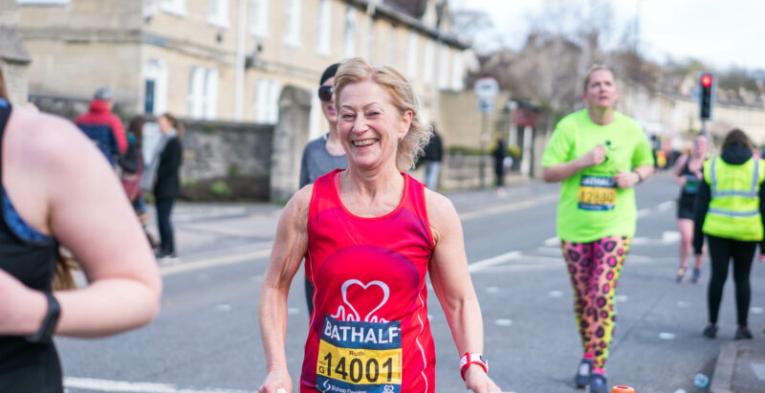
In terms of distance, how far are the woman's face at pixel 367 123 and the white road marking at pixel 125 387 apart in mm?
3655

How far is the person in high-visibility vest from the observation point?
9.23m

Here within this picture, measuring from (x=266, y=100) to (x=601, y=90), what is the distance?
2555cm

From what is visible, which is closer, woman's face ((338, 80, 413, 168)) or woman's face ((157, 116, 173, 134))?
woman's face ((338, 80, 413, 168))

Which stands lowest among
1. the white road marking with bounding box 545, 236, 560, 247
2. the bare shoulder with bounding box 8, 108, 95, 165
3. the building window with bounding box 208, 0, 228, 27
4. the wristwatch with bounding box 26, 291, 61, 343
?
the white road marking with bounding box 545, 236, 560, 247

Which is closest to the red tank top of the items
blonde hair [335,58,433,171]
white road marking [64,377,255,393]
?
blonde hair [335,58,433,171]

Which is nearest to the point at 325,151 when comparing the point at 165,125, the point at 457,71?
the point at 165,125

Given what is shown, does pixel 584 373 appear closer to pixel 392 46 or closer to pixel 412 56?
pixel 392 46

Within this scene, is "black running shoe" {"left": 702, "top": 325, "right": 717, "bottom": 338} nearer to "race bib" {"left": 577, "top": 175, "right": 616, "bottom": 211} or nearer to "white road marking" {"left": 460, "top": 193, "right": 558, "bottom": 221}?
"race bib" {"left": 577, "top": 175, "right": 616, "bottom": 211}

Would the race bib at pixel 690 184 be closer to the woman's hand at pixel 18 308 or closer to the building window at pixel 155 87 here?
the woman's hand at pixel 18 308

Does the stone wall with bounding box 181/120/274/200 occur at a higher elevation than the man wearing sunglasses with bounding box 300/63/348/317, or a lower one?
lower

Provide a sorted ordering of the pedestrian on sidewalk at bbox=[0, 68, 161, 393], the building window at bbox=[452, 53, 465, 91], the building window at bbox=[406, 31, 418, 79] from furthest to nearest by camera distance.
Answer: the building window at bbox=[452, 53, 465, 91] → the building window at bbox=[406, 31, 418, 79] → the pedestrian on sidewalk at bbox=[0, 68, 161, 393]

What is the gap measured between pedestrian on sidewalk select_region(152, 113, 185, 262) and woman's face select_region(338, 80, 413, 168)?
10.5 m

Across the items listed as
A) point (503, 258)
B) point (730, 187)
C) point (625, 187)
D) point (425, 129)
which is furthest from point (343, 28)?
point (425, 129)

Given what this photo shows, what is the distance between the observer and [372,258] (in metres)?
3.32
